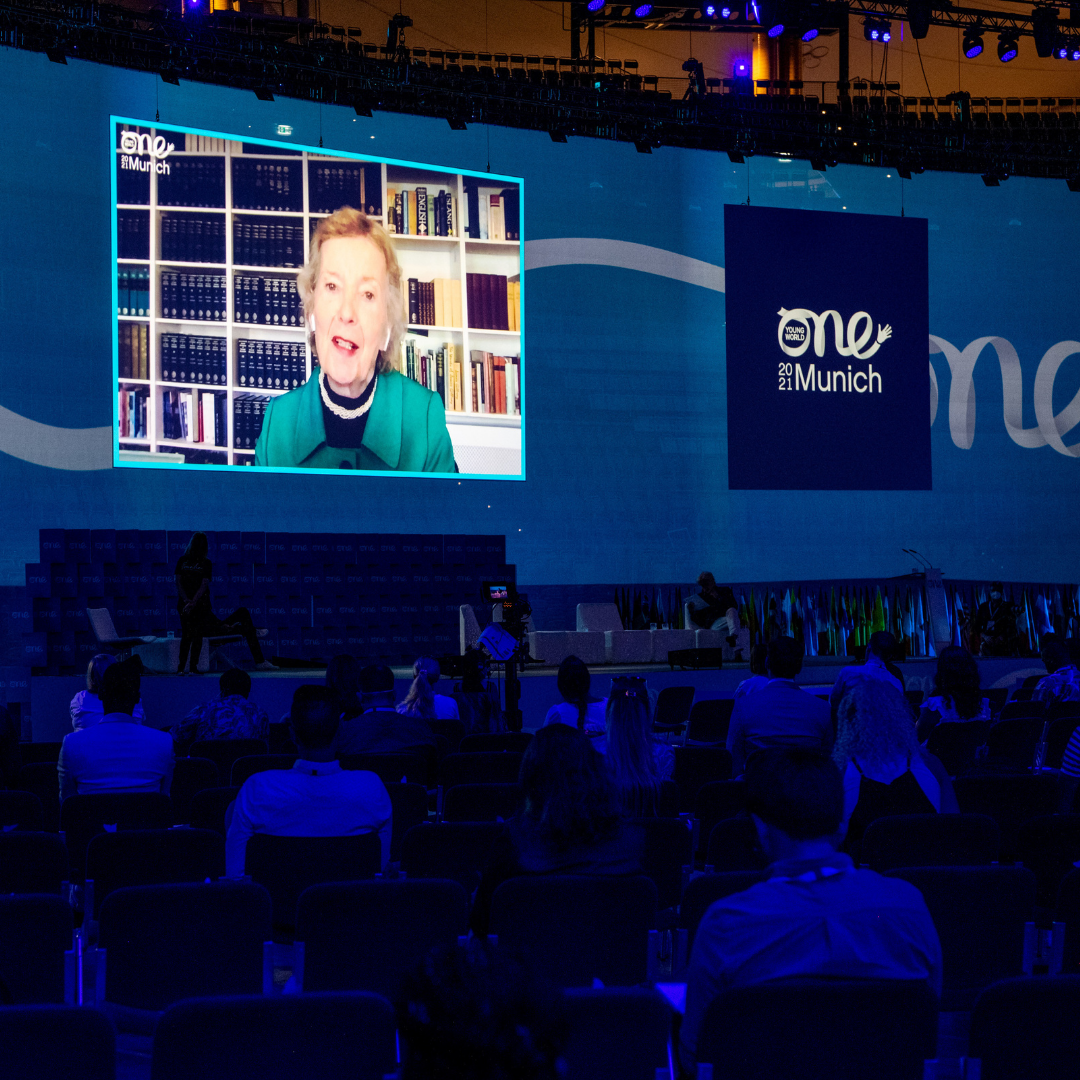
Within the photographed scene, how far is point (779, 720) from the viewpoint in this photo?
5.02 m

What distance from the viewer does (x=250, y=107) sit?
488 inches

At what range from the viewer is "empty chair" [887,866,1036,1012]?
9.16 ft

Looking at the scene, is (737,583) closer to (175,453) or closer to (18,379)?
(175,453)

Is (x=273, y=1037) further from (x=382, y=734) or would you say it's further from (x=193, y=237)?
(x=193, y=237)

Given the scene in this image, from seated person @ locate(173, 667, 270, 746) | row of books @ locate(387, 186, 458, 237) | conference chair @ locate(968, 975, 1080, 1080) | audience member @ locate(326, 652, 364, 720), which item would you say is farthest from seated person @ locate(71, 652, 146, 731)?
row of books @ locate(387, 186, 458, 237)

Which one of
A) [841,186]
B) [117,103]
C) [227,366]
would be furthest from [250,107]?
[841,186]

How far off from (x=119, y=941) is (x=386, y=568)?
398 inches

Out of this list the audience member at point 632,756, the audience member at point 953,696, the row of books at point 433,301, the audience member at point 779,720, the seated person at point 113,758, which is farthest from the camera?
the row of books at point 433,301

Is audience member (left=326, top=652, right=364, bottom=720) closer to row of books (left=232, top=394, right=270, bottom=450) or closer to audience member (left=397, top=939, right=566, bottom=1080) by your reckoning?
audience member (left=397, top=939, right=566, bottom=1080)

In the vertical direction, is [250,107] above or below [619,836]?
above

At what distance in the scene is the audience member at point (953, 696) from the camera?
562cm

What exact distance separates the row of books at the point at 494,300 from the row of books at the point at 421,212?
1.82ft

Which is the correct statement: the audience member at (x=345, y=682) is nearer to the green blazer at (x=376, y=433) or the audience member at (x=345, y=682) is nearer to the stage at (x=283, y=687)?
the stage at (x=283, y=687)

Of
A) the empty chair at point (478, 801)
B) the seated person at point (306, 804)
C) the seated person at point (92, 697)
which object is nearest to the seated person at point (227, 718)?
the seated person at point (92, 697)
